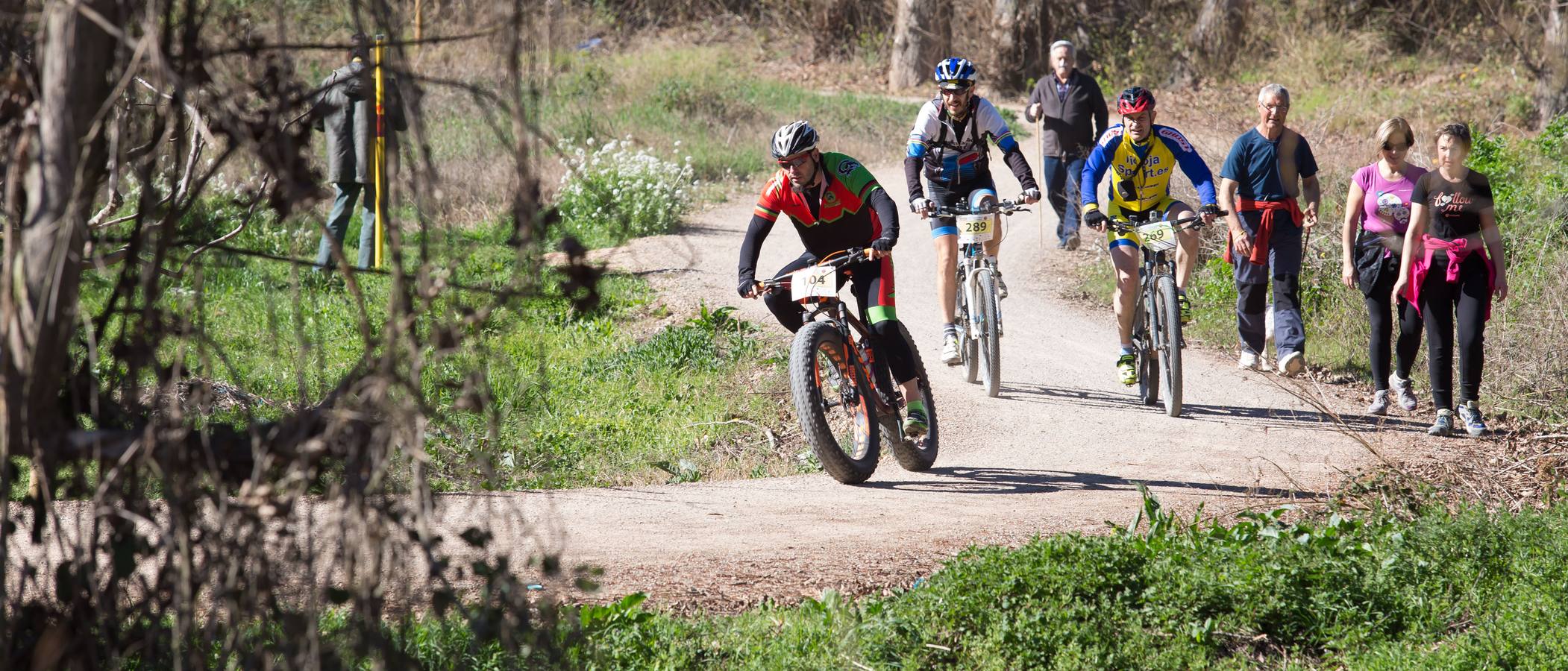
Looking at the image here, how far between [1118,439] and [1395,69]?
61.1 ft

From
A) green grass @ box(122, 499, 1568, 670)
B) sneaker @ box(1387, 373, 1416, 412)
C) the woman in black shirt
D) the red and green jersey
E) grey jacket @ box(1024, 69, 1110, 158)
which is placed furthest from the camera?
grey jacket @ box(1024, 69, 1110, 158)

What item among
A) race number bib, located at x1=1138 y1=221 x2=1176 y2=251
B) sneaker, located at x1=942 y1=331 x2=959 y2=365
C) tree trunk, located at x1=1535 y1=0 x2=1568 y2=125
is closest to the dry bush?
race number bib, located at x1=1138 y1=221 x2=1176 y2=251

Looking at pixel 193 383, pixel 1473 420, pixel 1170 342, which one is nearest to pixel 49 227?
pixel 193 383

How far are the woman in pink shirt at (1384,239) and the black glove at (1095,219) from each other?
1.47 m

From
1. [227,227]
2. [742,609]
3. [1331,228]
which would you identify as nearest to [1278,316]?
[1331,228]

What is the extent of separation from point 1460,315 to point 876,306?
3.55 m

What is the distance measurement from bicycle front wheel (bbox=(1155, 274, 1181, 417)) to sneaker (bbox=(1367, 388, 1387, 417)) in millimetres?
1228

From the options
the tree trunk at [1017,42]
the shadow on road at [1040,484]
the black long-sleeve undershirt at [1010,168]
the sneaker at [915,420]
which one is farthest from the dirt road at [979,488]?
the tree trunk at [1017,42]

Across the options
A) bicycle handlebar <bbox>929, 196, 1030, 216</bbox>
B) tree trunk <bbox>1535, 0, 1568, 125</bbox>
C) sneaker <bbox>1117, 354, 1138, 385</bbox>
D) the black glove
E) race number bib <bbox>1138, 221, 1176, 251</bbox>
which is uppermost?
tree trunk <bbox>1535, 0, 1568, 125</bbox>

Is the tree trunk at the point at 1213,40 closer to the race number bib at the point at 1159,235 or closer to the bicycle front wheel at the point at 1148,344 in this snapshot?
the bicycle front wheel at the point at 1148,344

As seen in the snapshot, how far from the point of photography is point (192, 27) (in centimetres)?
266

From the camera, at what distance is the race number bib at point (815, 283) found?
632 cm

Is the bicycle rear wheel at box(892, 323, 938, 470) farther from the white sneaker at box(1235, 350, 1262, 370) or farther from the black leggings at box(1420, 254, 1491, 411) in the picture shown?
the white sneaker at box(1235, 350, 1262, 370)

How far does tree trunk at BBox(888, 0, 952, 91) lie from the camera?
83.6ft
